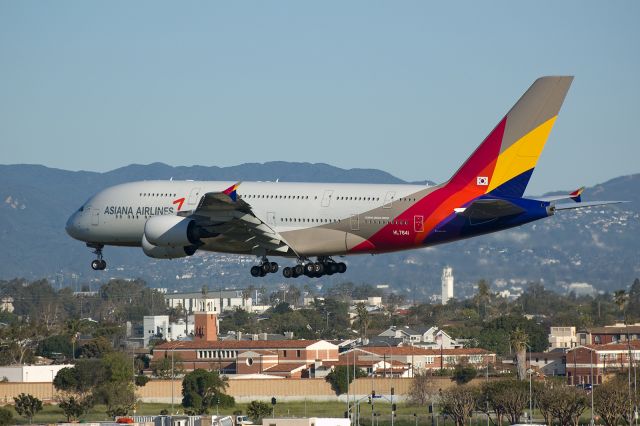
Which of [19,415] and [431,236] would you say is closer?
[431,236]

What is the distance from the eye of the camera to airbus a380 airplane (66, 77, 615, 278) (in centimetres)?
6869

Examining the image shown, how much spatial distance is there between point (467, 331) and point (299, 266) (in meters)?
110

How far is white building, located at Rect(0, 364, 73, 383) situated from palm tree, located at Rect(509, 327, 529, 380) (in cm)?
3998

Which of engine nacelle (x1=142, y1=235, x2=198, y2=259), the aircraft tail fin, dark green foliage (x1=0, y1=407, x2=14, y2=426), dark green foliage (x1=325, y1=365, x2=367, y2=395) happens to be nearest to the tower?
dark green foliage (x1=325, y1=365, x2=367, y2=395)

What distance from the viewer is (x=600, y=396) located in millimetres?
93750

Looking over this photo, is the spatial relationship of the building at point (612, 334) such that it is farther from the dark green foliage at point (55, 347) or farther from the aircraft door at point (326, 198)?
the aircraft door at point (326, 198)

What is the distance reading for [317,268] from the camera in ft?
247

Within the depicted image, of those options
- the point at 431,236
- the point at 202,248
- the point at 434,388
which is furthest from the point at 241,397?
the point at 431,236

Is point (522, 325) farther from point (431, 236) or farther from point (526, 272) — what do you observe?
point (431, 236)

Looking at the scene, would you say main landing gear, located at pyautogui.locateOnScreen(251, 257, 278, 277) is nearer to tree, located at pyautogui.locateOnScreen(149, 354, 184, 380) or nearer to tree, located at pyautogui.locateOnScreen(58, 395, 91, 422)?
tree, located at pyautogui.locateOnScreen(58, 395, 91, 422)

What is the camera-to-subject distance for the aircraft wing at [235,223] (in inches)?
2739

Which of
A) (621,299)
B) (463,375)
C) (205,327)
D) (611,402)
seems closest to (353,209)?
(611,402)

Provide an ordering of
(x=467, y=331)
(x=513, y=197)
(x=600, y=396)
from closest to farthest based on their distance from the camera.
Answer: (x=513, y=197) → (x=600, y=396) → (x=467, y=331)

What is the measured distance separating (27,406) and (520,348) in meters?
54.6
